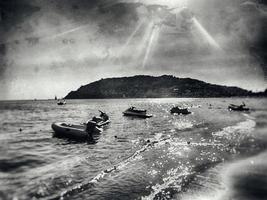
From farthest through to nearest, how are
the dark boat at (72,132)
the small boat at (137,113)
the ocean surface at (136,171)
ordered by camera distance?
the small boat at (137,113) < the dark boat at (72,132) < the ocean surface at (136,171)

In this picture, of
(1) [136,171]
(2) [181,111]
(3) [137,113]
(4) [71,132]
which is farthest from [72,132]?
(2) [181,111]

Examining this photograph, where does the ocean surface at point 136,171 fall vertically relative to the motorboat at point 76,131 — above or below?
below

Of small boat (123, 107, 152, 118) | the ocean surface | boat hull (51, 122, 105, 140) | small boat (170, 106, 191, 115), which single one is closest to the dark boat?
boat hull (51, 122, 105, 140)

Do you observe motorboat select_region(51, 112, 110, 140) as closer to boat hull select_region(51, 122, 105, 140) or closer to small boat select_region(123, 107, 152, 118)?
boat hull select_region(51, 122, 105, 140)

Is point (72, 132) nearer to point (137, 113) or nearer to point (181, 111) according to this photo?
point (137, 113)

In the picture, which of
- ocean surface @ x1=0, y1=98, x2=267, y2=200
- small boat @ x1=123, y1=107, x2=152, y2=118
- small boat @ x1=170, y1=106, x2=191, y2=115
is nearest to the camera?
ocean surface @ x1=0, y1=98, x2=267, y2=200

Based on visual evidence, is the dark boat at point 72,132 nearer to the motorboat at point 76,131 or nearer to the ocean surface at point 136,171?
the motorboat at point 76,131

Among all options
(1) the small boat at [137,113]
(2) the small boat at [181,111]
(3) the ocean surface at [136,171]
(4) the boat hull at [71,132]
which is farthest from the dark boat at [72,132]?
(2) the small boat at [181,111]

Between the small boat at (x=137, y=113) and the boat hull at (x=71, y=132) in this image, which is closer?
the boat hull at (x=71, y=132)

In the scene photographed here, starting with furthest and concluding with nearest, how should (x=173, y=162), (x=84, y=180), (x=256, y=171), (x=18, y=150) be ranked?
(x=18, y=150) → (x=173, y=162) → (x=256, y=171) → (x=84, y=180)

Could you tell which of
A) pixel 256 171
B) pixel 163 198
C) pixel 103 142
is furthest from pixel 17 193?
pixel 103 142

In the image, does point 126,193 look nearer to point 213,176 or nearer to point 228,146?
point 213,176
